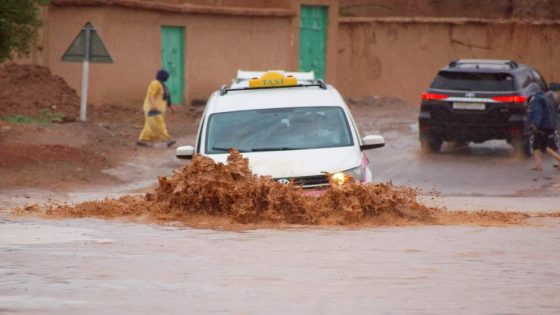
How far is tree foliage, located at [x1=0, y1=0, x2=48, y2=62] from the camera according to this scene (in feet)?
73.7

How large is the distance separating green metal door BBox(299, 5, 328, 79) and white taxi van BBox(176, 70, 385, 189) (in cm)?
1912

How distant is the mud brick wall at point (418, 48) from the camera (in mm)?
38312

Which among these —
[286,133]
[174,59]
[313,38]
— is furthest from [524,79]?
[286,133]

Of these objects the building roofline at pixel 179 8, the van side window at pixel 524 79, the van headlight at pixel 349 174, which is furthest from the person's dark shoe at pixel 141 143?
the van headlight at pixel 349 174

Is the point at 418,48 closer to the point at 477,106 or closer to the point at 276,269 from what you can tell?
the point at 477,106

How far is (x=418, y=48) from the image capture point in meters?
38.7

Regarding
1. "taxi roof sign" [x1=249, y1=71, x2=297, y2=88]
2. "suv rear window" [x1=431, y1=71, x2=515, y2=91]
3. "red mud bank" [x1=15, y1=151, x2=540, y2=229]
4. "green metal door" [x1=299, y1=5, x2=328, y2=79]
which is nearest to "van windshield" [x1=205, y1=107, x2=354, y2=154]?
"red mud bank" [x1=15, y1=151, x2=540, y2=229]

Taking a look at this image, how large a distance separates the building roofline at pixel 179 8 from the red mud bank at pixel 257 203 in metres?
14.4

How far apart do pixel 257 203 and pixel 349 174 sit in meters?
1.00

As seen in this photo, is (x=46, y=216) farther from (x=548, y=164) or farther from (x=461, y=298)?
(x=548, y=164)

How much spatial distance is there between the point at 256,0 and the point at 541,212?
56.8 ft

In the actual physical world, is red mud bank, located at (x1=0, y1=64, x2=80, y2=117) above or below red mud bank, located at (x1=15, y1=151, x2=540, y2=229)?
above

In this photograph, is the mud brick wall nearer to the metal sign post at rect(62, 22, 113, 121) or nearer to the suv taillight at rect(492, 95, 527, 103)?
the suv taillight at rect(492, 95, 527, 103)

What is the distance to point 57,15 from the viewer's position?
1158 inches
